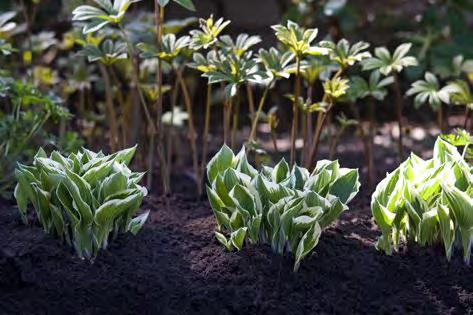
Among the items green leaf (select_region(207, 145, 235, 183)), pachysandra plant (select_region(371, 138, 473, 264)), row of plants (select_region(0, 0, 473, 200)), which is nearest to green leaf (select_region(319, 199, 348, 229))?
pachysandra plant (select_region(371, 138, 473, 264))

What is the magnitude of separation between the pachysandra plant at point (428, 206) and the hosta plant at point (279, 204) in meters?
0.12

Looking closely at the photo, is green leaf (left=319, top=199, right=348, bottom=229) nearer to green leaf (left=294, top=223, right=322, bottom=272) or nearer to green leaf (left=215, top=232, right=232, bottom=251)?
green leaf (left=294, top=223, right=322, bottom=272)

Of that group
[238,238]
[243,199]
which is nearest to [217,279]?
[238,238]

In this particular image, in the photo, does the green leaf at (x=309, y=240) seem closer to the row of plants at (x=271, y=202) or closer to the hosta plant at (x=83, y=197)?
the row of plants at (x=271, y=202)

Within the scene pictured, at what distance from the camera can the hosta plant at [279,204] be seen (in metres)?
2.00

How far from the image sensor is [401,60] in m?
2.56

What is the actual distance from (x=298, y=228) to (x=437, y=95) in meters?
0.90

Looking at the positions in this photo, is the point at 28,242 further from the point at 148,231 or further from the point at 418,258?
the point at 418,258

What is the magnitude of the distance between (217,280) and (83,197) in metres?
0.42

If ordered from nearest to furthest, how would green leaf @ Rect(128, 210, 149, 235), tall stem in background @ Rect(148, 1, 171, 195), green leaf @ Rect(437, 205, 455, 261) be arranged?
green leaf @ Rect(437, 205, 455, 261)
green leaf @ Rect(128, 210, 149, 235)
tall stem in background @ Rect(148, 1, 171, 195)

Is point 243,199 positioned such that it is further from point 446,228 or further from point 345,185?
point 446,228

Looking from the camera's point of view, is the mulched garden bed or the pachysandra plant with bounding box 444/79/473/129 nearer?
the mulched garden bed

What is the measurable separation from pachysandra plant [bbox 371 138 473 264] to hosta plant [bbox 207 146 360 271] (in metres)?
0.12

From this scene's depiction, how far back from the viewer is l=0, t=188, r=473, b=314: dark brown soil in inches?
75.6
